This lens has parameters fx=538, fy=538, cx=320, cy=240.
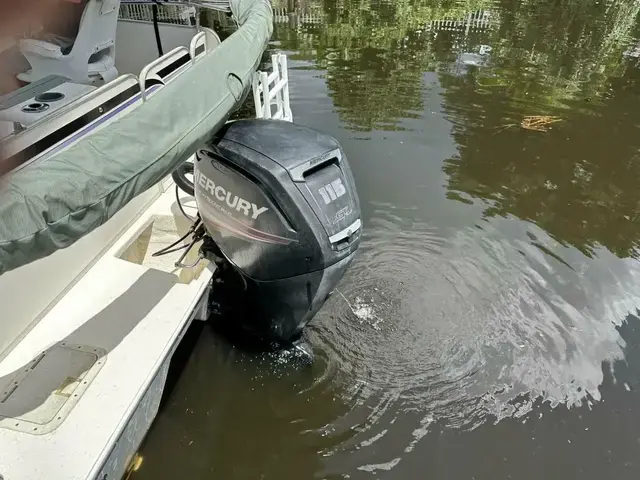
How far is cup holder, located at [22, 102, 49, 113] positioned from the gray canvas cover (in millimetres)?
1045

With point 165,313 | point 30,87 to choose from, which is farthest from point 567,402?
point 30,87

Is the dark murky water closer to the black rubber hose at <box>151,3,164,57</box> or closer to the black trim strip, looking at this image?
the black trim strip

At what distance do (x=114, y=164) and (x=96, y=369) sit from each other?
1.00 meters

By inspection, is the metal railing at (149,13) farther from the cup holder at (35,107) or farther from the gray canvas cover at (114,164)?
the gray canvas cover at (114,164)

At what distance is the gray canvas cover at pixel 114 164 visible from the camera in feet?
5.32

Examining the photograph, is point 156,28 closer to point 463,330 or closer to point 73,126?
point 73,126

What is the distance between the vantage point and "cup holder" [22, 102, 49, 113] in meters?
2.97

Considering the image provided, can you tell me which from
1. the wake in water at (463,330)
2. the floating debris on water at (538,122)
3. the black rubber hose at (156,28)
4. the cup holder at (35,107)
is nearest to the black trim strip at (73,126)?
the cup holder at (35,107)

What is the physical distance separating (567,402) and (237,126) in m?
2.39

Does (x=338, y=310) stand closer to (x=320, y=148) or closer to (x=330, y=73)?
(x=320, y=148)

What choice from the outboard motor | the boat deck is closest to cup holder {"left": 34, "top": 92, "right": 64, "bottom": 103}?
the boat deck

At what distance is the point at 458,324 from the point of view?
349cm

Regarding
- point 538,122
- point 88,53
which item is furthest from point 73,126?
point 538,122

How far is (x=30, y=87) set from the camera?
321cm
